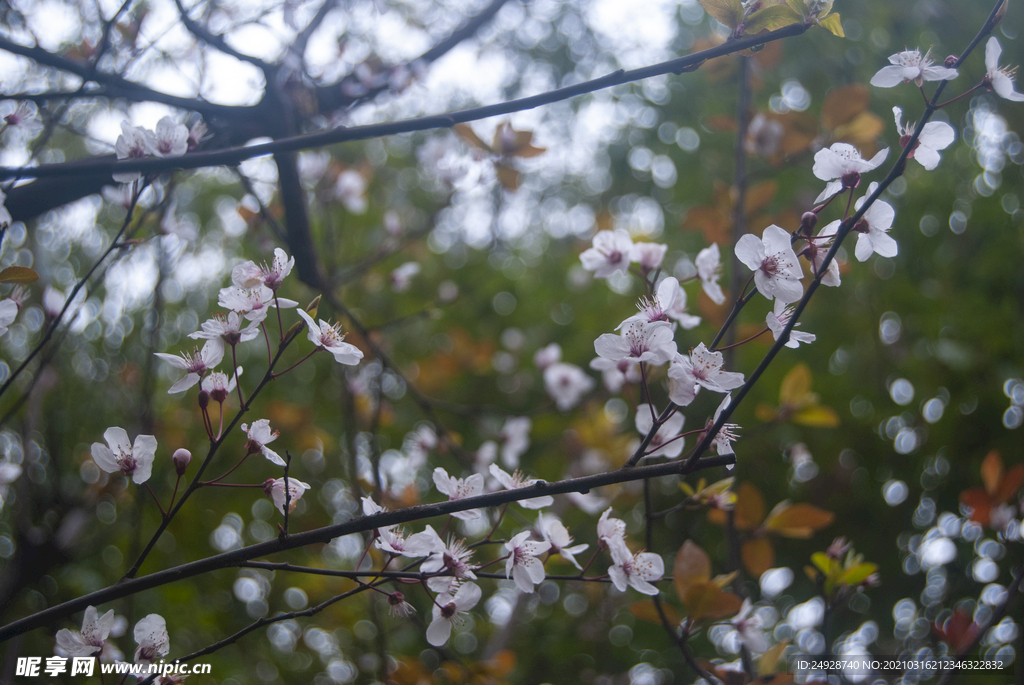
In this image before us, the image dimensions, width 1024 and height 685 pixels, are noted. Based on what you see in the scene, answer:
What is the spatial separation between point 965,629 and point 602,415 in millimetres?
1149

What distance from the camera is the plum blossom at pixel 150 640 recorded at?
805 mm

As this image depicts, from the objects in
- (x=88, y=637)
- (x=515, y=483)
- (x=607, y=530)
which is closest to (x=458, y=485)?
(x=515, y=483)

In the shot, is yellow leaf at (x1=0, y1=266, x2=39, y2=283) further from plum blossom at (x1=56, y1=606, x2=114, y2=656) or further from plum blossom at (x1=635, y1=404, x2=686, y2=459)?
plum blossom at (x1=635, y1=404, x2=686, y2=459)

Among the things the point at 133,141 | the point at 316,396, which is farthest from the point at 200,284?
the point at 133,141

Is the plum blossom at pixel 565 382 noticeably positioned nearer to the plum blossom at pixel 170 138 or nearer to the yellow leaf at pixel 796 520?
the yellow leaf at pixel 796 520

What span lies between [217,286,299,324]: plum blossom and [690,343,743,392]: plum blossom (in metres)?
0.52

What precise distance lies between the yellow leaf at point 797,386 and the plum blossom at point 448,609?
81cm

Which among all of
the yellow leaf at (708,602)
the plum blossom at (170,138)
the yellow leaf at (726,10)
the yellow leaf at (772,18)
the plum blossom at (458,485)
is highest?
the plum blossom at (170,138)

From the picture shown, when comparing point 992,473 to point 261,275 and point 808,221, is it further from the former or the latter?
point 261,275

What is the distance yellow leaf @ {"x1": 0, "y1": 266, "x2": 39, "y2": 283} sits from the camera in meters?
0.77

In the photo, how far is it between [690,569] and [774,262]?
49 centimetres

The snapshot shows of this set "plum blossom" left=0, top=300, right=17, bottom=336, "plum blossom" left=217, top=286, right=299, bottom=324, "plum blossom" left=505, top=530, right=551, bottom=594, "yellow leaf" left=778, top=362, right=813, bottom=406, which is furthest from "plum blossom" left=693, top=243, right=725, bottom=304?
"plum blossom" left=0, top=300, right=17, bottom=336

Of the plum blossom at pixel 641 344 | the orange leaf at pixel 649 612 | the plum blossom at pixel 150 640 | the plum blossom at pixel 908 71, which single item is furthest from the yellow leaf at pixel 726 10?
the plum blossom at pixel 150 640

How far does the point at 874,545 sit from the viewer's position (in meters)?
1.90
